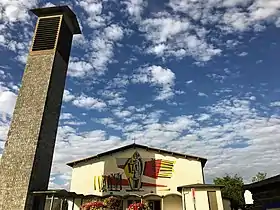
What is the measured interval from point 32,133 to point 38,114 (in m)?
1.59

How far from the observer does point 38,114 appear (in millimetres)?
21672

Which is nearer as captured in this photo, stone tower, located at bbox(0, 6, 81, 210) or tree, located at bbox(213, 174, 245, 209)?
stone tower, located at bbox(0, 6, 81, 210)

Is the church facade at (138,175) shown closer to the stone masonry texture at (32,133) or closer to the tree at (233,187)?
the stone masonry texture at (32,133)

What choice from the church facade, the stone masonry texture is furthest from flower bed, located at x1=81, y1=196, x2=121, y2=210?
the stone masonry texture

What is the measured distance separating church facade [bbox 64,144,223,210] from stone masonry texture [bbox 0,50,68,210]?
13.0 ft

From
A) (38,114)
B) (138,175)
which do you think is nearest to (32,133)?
(38,114)

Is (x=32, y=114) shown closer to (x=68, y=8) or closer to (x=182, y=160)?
(x=68, y=8)

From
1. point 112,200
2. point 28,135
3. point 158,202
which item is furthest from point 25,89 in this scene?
point 158,202

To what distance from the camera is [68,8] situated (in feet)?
83.2

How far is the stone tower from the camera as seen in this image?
19531mm

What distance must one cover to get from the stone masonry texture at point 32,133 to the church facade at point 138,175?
3.95m

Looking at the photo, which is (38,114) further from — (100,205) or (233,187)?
(233,187)

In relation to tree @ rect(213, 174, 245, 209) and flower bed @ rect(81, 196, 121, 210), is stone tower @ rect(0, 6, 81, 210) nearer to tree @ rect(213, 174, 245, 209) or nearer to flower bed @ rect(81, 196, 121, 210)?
flower bed @ rect(81, 196, 121, 210)

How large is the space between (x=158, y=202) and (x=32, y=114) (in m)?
12.6
